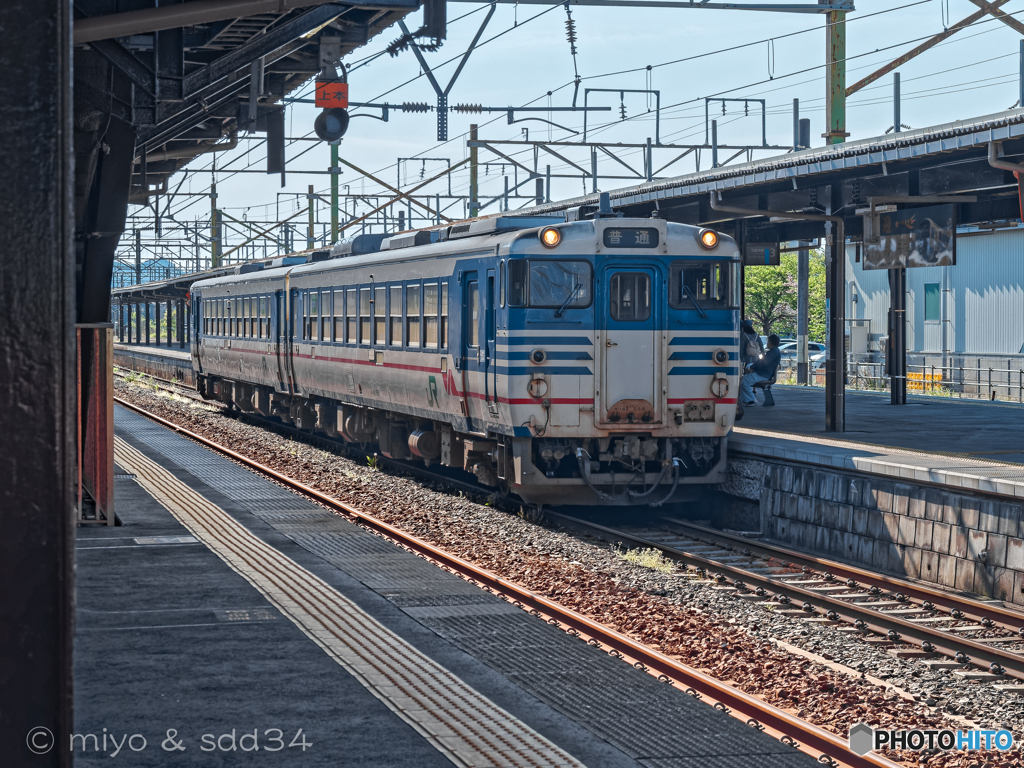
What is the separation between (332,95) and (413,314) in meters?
3.30

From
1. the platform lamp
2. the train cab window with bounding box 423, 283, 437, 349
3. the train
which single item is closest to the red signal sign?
the platform lamp

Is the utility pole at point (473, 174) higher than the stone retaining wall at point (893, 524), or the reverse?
the utility pole at point (473, 174)

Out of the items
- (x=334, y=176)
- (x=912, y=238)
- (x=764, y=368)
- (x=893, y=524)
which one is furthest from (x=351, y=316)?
(x=334, y=176)

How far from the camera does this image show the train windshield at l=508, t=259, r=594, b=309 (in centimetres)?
1270

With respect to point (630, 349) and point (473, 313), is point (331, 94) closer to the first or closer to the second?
point (473, 313)

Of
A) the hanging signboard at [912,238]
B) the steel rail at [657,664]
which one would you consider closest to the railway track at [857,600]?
the steel rail at [657,664]

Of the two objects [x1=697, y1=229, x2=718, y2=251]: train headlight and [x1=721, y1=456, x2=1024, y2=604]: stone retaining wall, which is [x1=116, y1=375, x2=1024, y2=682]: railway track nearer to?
[x1=721, y1=456, x2=1024, y2=604]: stone retaining wall

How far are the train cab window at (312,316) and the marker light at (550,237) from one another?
8.03m

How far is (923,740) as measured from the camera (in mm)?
5820

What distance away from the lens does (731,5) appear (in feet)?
47.1

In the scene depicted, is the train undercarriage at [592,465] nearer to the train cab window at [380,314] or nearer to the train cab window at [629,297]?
the train cab window at [629,297]

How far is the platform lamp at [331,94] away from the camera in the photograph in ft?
44.7

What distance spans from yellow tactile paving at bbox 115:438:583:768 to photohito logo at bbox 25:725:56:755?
3.22 meters

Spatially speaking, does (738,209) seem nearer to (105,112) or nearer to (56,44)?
(105,112)
